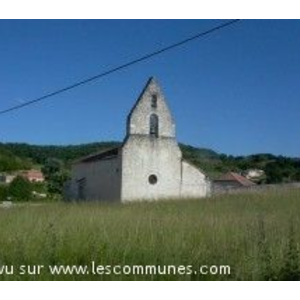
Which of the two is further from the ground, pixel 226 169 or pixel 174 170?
pixel 226 169

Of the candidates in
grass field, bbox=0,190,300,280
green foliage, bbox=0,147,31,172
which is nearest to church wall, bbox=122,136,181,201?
grass field, bbox=0,190,300,280

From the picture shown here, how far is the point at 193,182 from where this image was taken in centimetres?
4122

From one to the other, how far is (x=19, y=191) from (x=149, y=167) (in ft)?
75.8

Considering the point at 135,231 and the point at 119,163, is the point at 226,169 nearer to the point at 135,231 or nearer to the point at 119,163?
the point at 119,163

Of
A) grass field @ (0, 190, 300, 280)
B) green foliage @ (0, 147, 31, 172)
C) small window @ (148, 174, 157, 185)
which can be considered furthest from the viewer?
green foliage @ (0, 147, 31, 172)

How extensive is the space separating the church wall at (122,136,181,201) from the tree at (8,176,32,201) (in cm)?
2181

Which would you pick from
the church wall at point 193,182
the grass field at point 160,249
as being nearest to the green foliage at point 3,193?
the church wall at point 193,182

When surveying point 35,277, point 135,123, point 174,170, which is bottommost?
point 35,277

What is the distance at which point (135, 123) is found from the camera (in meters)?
39.7

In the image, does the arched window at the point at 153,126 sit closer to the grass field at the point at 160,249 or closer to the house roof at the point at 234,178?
the grass field at the point at 160,249

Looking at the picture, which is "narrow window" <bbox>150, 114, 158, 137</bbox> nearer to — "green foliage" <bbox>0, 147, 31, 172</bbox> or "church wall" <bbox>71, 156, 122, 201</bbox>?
"church wall" <bbox>71, 156, 122, 201</bbox>

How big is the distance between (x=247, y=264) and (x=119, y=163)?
31.9m

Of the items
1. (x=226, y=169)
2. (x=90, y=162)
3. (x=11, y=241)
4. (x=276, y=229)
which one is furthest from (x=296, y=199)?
(x=226, y=169)

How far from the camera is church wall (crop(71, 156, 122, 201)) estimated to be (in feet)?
131
